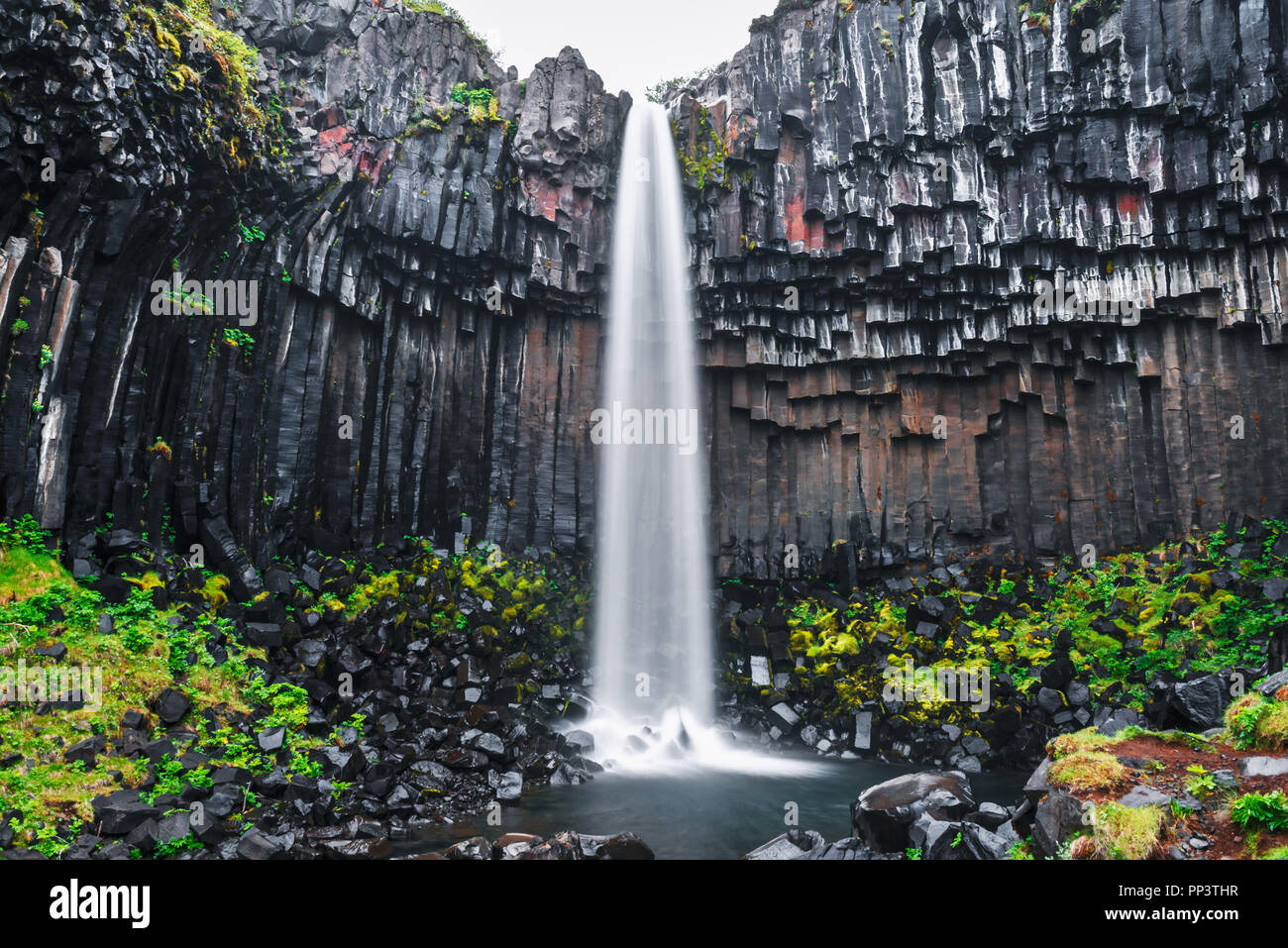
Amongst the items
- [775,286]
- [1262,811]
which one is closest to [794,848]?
[1262,811]

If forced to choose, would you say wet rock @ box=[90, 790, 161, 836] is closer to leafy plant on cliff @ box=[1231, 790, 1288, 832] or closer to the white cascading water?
leafy plant on cliff @ box=[1231, 790, 1288, 832]

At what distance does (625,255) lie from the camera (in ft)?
73.9

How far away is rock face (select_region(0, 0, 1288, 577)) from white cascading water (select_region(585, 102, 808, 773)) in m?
0.66

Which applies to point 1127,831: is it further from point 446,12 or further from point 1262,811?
point 446,12

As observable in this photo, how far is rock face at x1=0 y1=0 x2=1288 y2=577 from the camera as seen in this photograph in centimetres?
1691

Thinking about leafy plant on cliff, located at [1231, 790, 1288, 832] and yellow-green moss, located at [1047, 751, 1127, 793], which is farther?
yellow-green moss, located at [1047, 751, 1127, 793]

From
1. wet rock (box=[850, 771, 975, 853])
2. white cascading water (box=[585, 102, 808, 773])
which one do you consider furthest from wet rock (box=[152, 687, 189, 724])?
white cascading water (box=[585, 102, 808, 773])

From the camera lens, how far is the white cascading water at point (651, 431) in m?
21.6

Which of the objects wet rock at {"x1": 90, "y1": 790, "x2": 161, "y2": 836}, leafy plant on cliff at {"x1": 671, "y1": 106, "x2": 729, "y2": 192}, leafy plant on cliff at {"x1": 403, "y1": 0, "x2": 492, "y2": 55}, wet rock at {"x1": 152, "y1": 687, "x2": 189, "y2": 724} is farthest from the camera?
leafy plant on cliff at {"x1": 671, "y1": 106, "x2": 729, "y2": 192}

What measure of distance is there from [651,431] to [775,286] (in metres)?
5.65

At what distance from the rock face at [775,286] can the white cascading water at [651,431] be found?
0.66 meters

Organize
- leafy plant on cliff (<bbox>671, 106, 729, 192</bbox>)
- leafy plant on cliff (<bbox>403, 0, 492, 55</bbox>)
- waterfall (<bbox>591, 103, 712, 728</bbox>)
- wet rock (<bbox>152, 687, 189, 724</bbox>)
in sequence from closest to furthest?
1. wet rock (<bbox>152, 687, 189, 724</bbox>)
2. leafy plant on cliff (<bbox>403, 0, 492, 55</bbox>)
3. waterfall (<bbox>591, 103, 712, 728</bbox>)
4. leafy plant on cliff (<bbox>671, 106, 729, 192</bbox>)

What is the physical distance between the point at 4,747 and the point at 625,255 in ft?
59.4

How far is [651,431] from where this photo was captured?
907 inches
